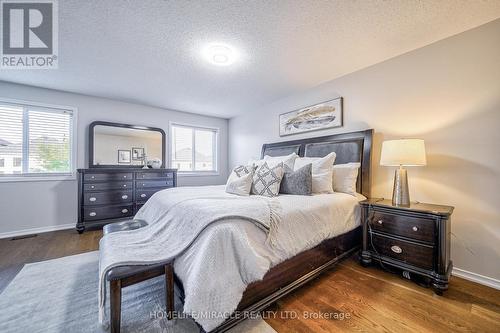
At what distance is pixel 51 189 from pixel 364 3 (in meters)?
4.91

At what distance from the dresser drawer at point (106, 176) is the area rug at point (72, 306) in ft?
5.00

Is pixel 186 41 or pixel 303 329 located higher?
pixel 186 41

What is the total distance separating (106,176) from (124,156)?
67cm

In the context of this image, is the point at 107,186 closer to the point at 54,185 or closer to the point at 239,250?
the point at 54,185

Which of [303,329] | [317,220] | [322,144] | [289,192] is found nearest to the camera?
[303,329]

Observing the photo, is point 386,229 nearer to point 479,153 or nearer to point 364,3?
point 479,153

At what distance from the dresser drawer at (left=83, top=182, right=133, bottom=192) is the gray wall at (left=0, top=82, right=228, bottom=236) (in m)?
0.55

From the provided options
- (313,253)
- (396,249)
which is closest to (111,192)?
(313,253)

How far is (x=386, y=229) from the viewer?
1.97 meters

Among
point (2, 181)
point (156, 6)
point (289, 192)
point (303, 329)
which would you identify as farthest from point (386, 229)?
point (2, 181)

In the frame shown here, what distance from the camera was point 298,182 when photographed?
2.25 m

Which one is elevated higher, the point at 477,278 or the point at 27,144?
the point at 27,144

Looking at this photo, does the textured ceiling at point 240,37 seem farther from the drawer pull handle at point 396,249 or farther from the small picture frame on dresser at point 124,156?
the drawer pull handle at point 396,249

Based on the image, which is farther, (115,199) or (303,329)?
(115,199)
